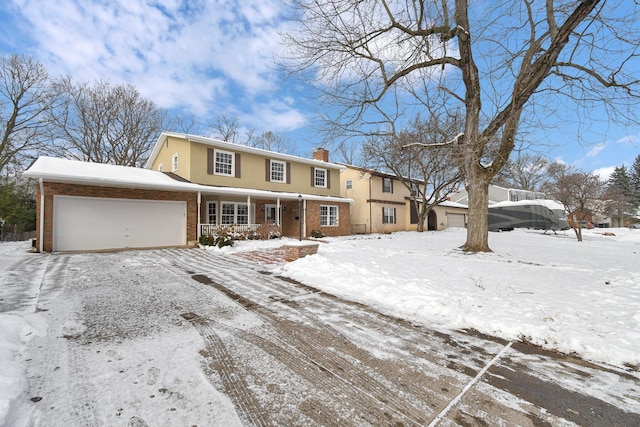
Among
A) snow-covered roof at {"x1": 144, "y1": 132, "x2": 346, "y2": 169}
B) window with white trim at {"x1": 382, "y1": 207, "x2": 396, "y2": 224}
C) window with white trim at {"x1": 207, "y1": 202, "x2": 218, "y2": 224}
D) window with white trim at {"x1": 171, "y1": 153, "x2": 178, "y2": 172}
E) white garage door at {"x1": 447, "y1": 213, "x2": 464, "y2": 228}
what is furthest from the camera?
white garage door at {"x1": 447, "y1": 213, "x2": 464, "y2": 228}

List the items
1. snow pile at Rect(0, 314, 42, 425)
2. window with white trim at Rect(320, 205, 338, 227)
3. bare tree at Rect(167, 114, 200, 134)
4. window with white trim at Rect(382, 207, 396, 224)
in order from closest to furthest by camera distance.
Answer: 1. snow pile at Rect(0, 314, 42, 425)
2. window with white trim at Rect(320, 205, 338, 227)
3. window with white trim at Rect(382, 207, 396, 224)
4. bare tree at Rect(167, 114, 200, 134)

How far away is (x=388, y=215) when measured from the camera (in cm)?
2231

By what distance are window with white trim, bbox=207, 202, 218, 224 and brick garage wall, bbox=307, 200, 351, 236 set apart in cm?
529

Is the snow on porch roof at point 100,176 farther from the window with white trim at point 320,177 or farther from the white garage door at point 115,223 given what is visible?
the window with white trim at point 320,177

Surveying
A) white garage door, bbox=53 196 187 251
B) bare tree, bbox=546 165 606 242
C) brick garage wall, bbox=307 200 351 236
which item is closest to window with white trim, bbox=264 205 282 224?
brick garage wall, bbox=307 200 351 236

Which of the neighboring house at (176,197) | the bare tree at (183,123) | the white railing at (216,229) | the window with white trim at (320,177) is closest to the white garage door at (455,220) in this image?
the neighboring house at (176,197)

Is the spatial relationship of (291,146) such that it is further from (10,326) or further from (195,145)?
(10,326)

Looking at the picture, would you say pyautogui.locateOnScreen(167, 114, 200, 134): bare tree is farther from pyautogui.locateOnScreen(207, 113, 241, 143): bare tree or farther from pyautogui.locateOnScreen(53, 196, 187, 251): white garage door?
pyautogui.locateOnScreen(53, 196, 187, 251): white garage door

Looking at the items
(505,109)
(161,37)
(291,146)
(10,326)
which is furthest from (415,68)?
(291,146)

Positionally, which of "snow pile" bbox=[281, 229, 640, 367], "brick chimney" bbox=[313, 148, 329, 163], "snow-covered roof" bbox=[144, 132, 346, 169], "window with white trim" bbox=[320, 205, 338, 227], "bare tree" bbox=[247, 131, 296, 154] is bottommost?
"snow pile" bbox=[281, 229, 640, 367]

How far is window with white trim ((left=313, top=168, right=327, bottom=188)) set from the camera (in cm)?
1811

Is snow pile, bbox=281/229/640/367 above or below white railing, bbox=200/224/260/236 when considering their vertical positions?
below

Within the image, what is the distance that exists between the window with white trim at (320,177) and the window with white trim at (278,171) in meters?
2.36

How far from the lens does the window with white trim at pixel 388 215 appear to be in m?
21.8
